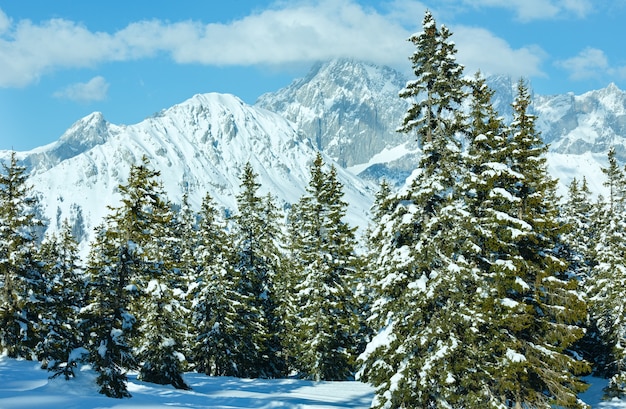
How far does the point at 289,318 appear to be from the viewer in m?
41.3

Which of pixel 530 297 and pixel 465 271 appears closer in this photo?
pixel 465 271

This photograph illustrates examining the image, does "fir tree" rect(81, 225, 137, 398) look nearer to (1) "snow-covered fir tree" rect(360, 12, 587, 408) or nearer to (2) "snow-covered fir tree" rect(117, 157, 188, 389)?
(2) "snow-covered fir tree" rect(117, 157, 188, 389)

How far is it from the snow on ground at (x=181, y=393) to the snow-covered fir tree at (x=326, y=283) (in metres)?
1.85

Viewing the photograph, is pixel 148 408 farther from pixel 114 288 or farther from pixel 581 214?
pixel 581 214

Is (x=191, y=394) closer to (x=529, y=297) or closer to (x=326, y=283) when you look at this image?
(x=326, y=283)

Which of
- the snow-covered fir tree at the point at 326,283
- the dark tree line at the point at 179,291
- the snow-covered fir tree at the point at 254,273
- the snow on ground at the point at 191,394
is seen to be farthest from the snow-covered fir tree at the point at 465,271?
the snow-covered fir tree at the point at 254,273

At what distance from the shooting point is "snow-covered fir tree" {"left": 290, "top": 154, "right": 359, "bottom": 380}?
34188 mm

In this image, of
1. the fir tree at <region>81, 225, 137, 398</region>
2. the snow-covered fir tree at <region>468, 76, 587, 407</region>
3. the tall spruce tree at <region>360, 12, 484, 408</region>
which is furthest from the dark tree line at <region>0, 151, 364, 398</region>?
the snow-covered fir tree at <region>468, 76, 587, 407</region>

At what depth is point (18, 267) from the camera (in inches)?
1137

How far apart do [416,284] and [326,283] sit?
15862 millimetres

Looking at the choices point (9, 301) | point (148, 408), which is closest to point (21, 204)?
point (9, 301)

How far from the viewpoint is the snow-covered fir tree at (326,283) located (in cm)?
3419

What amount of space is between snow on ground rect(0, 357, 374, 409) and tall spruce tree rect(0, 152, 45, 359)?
1749 millimetres

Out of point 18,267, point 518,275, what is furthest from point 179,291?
point 518,275
